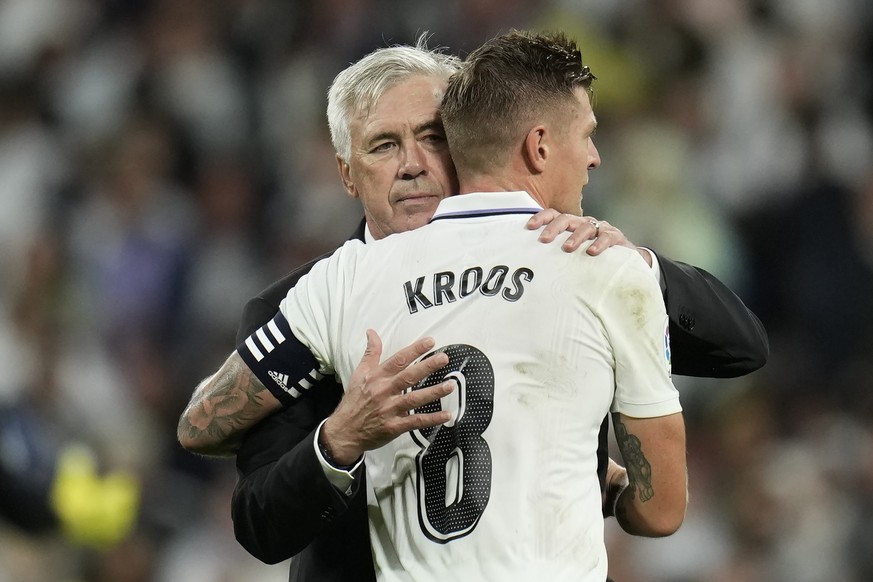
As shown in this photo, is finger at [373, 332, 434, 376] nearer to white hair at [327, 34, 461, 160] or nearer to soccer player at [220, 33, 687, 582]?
soccer player at [220, 33, 687, 582]

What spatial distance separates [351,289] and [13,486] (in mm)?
3473

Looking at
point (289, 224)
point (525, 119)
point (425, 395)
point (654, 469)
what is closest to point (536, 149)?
point (525, 119)

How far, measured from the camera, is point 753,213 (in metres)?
7.75

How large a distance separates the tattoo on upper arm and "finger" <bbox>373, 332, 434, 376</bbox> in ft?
1.38

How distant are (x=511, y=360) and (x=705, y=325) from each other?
548 mm

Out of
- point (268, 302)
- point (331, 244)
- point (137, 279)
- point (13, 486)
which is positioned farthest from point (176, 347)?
point (268, 302)

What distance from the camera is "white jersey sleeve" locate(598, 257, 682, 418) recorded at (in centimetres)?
268

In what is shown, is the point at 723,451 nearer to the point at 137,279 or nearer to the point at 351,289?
the point at 137,279

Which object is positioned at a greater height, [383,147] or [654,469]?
[383,147]

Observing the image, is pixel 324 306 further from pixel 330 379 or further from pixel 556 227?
pixel 556 227

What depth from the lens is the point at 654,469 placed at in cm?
279

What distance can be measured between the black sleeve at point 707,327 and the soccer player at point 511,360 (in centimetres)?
26

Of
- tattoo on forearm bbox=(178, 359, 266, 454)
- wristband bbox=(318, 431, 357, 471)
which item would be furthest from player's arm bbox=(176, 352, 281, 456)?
wristband bbox=(318, 431, 357, 471)

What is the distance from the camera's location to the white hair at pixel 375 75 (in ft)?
11.3
